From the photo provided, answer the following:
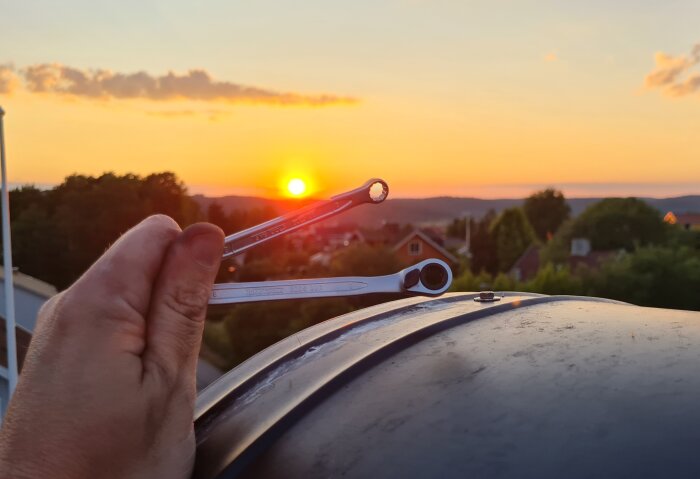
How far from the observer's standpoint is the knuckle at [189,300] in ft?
4.32

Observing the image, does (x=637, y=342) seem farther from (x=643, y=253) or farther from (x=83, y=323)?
(x=643, y=253)

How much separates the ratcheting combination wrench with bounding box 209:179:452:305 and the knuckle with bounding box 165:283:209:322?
178 mm

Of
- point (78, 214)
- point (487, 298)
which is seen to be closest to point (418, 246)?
point (78, 214)

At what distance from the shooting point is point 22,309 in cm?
905

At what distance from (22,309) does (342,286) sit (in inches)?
329

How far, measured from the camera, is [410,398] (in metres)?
1.40

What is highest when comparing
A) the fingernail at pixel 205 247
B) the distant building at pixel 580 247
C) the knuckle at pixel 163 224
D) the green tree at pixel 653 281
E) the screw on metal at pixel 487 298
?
the knuckle at pixel 163 224

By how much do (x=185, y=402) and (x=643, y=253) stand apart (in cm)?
2969

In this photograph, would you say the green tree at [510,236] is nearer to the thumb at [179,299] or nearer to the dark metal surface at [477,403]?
the dark metal surface at [477,403]

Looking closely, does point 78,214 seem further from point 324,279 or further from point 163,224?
point 163,224

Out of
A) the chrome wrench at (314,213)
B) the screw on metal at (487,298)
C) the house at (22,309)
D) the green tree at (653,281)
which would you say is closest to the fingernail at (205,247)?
the chrome wrench at (314,213)

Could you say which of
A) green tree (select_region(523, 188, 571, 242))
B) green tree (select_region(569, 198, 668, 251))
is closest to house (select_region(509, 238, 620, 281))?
green tree (select_region(569, 198, 668, 251))

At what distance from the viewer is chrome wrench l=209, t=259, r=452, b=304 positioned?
5.18ft

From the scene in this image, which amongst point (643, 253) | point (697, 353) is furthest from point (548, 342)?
point (643, 253)
